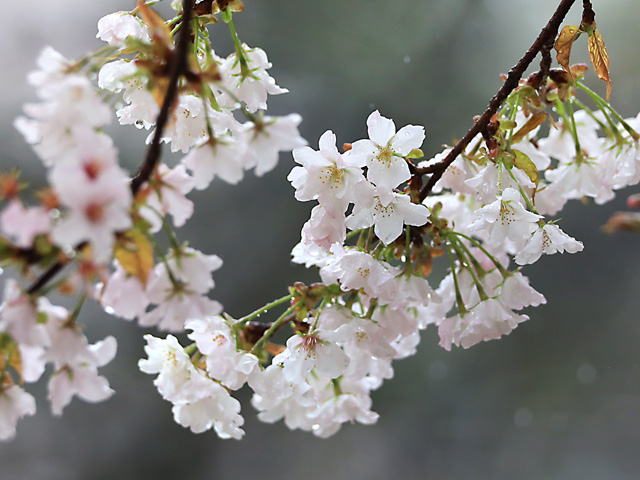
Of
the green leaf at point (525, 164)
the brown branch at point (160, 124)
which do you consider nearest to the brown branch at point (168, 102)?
the brown branch at point (160, 124)

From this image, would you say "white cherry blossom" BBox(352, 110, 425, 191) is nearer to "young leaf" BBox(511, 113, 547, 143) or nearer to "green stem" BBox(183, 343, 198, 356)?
"young leaf" BBox(511, 113, 547, 143)

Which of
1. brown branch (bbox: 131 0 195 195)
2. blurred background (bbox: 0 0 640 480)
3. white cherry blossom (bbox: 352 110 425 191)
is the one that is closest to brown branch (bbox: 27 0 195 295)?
brown branch (bbox: 131 0 195 195)

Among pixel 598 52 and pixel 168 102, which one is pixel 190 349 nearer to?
pixel 168 102

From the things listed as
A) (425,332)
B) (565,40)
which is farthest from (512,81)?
(425,332)

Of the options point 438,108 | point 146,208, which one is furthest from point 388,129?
point 438,108

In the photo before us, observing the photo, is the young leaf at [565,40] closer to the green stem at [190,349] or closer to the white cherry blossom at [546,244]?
the white cherry blossom at [546,244]

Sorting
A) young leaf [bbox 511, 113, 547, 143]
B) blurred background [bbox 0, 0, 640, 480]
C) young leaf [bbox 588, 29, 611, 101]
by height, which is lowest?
blurred background [bbox 0, 0, 640, 480]

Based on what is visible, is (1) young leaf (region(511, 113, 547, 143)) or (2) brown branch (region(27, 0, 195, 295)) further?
(1) young leaf (region(511, 113, 547, 143))

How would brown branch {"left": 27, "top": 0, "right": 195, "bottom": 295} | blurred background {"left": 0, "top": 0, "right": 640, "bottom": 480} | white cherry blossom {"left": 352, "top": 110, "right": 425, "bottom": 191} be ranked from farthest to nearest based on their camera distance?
1. blurred background {"left": 0, "top": 0, "right": 640, "bottom": 480}
2. white cherry blossom {"left": 352, "top": 110, "right": 425, "bottom": 191}
3. brown branch {"left": 27, "top": 0, "right": 195, "bottom": 295}
